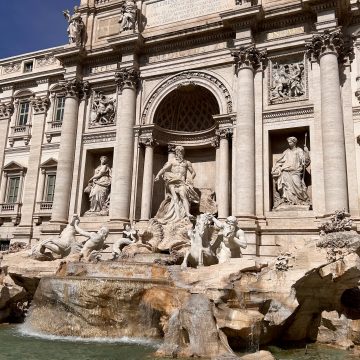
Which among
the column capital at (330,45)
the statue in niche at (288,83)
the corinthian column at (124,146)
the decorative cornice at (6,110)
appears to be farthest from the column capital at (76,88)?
the column capital at (330,45)

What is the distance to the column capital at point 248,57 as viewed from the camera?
18922mm

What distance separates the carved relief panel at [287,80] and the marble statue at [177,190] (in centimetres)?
501

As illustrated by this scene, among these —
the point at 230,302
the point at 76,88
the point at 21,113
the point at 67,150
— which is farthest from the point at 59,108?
the point at 230,302

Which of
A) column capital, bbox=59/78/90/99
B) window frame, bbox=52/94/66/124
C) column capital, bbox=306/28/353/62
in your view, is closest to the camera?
column capital, bbox=306/28/353/62

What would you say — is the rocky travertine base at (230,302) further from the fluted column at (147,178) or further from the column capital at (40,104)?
the column capital at (40,104)

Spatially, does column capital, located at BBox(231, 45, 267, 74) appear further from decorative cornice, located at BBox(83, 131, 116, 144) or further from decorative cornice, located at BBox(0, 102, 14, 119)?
decorative cornice, located at BBox(0, 102, 14, 119)

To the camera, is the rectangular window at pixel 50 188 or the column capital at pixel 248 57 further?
the rectangular window at pixel 50 188

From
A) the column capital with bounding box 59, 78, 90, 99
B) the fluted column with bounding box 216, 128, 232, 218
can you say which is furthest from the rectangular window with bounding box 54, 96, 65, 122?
the fluted column with bounding box 216, 128, 232, 218

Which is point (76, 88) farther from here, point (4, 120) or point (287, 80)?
point (287, 80)

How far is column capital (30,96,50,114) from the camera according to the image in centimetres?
2500

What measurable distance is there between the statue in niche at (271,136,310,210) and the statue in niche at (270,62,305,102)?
2.03 m

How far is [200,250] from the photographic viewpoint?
13492 mm

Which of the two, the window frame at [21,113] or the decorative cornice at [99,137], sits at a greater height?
the window frame at [21,113]

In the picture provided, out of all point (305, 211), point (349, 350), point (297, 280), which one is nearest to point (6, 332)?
point (297, 280)
